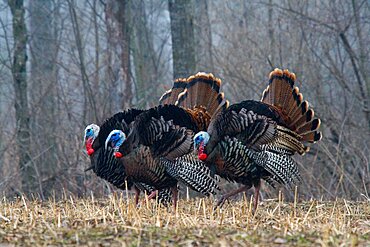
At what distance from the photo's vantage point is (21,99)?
1370cm

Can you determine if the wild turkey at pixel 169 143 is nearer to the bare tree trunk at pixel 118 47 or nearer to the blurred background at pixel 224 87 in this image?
the blurred background at pixel 224 87

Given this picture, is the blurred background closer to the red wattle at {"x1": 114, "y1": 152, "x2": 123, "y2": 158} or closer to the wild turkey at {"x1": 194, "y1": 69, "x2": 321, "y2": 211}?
the wild turkey at {"x1": 194, "y1": 69, "x2": 321, "y2": 211}

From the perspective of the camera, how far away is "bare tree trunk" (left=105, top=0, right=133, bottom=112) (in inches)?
504

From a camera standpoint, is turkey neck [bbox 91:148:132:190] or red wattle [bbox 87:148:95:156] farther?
red wattle [bbox 87:148:95:156]

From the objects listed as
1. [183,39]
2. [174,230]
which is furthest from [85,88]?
[174,230]

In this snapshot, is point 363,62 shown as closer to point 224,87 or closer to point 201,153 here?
point 224,87

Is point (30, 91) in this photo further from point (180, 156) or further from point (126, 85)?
point (180, 156)

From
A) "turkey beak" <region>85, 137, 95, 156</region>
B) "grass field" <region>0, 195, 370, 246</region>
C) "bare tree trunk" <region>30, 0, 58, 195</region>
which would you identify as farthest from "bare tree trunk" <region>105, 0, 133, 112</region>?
"grass field" <region>0, 195, 370, 246</region>

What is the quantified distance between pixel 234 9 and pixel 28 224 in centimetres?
1158

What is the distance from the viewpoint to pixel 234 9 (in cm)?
1662

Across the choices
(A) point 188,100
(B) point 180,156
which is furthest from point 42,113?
(B) point 180,156

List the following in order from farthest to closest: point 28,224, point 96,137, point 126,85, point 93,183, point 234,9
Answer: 1. point 234,9
2. point 126,85
3. point 93,183
4. point 96,137
5. point 28,224

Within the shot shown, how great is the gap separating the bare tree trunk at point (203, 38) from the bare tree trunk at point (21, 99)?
3.14 m

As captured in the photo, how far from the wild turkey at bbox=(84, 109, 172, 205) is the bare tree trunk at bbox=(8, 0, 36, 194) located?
14.3 ft
